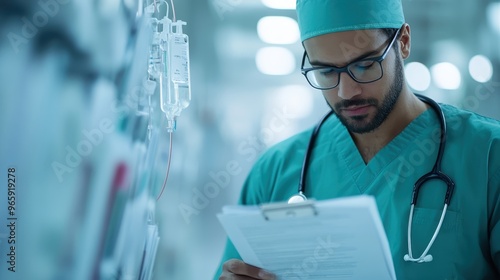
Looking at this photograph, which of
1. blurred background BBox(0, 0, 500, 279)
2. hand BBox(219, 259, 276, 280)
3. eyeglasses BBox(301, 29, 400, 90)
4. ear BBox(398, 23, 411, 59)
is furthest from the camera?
ear BBox(398, 23, 411, 59)

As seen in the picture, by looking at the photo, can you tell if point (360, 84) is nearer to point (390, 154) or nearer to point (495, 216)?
point (390, 154)

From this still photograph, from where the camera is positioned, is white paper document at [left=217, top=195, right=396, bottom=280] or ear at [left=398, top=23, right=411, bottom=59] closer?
white paper document at [left=217, top=195, right=396, bottom=280]

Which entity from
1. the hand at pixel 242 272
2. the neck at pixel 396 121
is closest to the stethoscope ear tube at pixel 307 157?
the neck at pixel 396 121

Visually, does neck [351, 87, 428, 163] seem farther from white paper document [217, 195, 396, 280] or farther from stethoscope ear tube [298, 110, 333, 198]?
white paper document [217, 195, 396, 280]

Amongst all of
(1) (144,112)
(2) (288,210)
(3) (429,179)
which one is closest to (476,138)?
(3) (429,179)

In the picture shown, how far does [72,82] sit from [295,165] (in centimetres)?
63

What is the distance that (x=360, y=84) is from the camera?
47.2 inches

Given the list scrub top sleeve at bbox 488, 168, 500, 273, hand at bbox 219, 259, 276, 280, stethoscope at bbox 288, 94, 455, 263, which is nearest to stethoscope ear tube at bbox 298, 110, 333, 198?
stethoscope at bbox 288, 94, 455, 263

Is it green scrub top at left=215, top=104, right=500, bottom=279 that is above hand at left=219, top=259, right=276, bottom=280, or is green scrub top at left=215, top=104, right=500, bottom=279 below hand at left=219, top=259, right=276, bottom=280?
above

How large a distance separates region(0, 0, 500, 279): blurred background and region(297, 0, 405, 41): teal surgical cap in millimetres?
367

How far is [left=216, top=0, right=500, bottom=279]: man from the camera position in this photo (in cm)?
109

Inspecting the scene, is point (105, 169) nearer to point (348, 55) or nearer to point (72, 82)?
point (72, 82)

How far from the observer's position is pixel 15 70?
0.82 m

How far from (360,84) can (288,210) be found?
1.41ft
